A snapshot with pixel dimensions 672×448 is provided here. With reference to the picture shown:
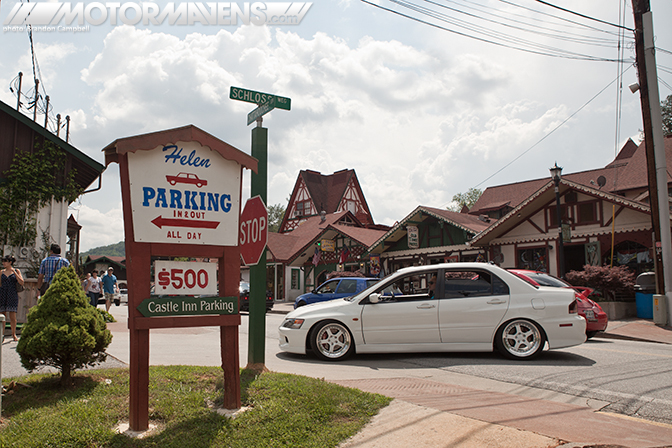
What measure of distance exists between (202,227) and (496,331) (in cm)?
577

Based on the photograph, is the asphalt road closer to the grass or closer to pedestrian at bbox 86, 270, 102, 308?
the grass

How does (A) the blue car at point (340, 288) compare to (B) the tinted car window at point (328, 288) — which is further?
(B) the tinted car window at point (328, 288)

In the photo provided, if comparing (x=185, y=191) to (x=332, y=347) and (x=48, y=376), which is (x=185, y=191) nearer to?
(x=48, y=376)

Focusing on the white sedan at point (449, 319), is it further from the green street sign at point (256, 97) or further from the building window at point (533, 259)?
the building window at point (533, 259)

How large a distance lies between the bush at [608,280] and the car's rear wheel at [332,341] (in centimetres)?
1240

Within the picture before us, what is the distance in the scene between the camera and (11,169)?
1496 cm

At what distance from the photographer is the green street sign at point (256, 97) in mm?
6652

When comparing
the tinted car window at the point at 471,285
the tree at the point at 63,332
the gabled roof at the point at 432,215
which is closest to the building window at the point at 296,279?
the gabled roof at the point at 432,215

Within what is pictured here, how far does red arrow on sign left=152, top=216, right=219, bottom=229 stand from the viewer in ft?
14.7

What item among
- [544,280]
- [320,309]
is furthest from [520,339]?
[544,280]

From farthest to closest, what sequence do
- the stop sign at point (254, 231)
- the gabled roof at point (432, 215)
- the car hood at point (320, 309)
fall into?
the gabled roof at point (432, 215) < the car hood at point (320, 309) < the stop sign at point (254, 231)

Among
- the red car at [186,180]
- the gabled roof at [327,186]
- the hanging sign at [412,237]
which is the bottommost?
the red car at [186,180]

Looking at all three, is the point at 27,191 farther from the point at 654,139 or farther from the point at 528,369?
the point at 654,139

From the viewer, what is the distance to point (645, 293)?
17.0 meters
